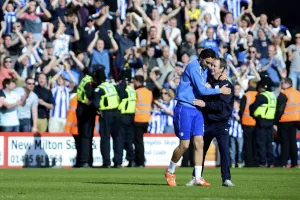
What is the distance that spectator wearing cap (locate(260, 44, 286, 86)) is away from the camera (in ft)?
117

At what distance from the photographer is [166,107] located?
32312 mm

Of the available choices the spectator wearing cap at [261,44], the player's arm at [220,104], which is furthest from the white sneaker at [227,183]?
the spectator wearing cap at [261,44]

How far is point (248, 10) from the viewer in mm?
37844

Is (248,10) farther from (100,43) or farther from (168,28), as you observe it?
(100,43)

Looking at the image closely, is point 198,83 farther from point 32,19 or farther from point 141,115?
point 32,19

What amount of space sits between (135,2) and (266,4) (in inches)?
288

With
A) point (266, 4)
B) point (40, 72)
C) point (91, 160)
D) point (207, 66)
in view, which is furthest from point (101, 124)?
point (266, 4)

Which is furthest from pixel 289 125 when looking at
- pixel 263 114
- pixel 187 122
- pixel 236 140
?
pixel 187 122

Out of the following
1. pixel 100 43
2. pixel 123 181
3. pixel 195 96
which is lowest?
pixel 123 181

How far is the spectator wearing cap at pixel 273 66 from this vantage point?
35.7 m

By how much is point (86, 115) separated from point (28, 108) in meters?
1.99

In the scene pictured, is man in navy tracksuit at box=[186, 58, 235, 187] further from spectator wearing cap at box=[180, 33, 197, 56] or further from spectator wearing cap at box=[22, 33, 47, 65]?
spectator wearing cap at box=[180, 33, 197, 56]

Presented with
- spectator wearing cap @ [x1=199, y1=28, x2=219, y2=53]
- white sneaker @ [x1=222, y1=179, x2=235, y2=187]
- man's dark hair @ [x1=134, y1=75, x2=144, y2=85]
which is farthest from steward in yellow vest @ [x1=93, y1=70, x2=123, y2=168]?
white sneaker @ [x1=222, y1=179, x2=235, y2=187]

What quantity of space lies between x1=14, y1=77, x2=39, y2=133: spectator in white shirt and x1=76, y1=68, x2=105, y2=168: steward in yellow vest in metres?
1.62
